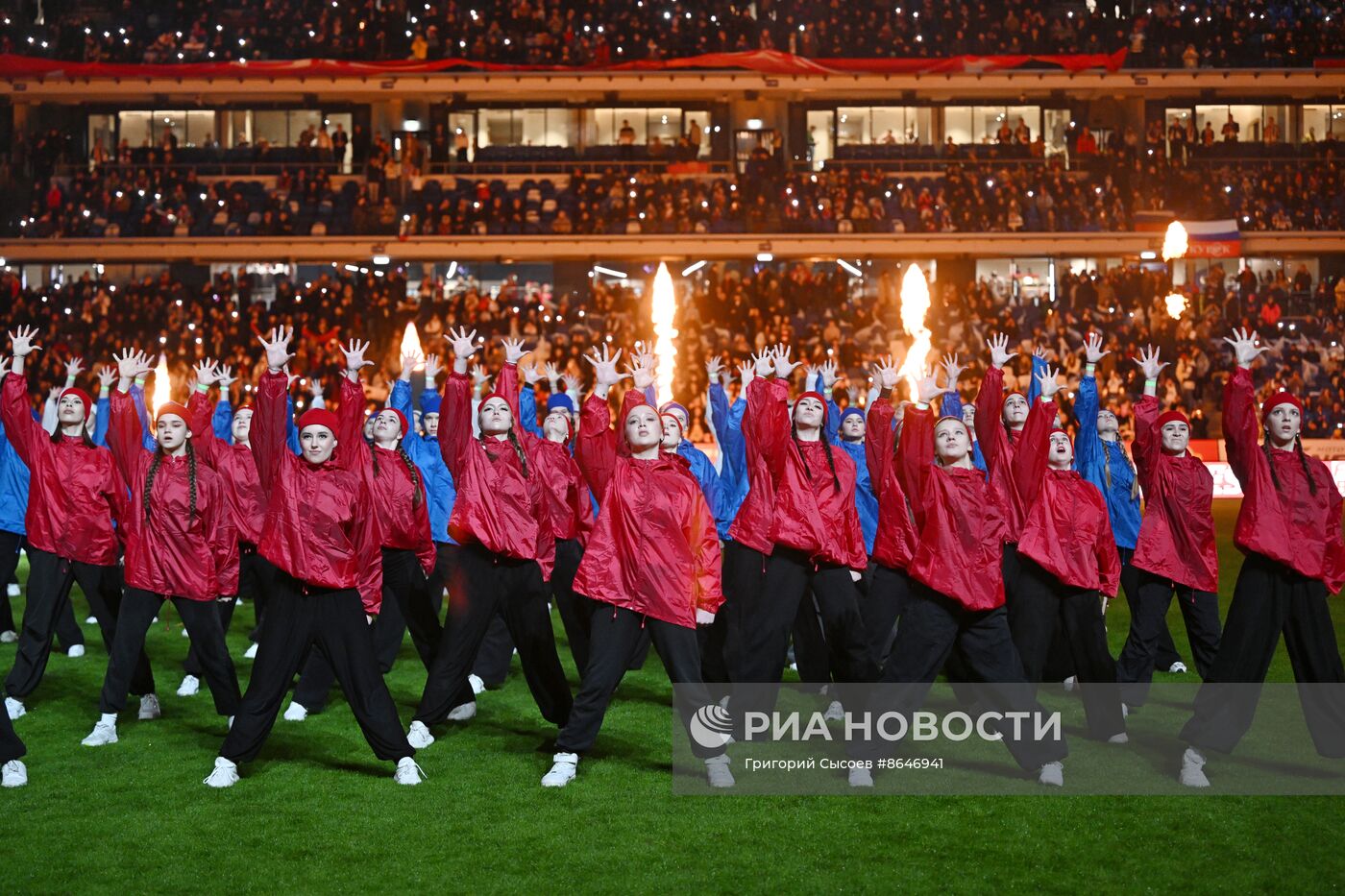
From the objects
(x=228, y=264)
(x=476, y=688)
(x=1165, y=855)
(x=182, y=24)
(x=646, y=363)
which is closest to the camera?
(x=1165, y=855)

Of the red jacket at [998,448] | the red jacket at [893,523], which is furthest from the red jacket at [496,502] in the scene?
the red jacket at [998,448]

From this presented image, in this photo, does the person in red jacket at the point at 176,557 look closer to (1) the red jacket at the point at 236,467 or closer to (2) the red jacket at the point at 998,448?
(1) the red jacket at the point at 236,467

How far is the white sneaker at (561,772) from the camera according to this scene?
766 cm

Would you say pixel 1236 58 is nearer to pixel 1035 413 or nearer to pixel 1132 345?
pixel 1132 345

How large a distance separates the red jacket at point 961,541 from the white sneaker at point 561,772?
2.04m

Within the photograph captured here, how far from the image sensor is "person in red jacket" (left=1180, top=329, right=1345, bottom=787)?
7.68 metres

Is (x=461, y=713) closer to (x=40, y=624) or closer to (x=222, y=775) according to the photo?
(x=222, y=775)

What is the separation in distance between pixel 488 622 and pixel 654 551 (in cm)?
133

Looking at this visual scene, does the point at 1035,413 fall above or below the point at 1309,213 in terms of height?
below

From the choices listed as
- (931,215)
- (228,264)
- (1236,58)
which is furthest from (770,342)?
(1236,58)

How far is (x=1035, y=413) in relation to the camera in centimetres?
821

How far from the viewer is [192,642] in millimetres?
8492

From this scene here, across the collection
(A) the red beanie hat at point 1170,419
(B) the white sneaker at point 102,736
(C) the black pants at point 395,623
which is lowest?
(B) the white sneaker at point 102,736

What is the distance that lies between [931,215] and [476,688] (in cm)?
2479
